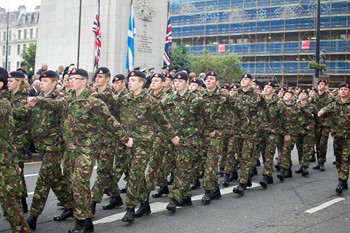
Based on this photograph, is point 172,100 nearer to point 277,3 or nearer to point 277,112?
point 277,112

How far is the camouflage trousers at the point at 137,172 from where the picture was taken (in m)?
6.27

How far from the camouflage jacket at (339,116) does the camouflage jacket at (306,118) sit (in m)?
1.83

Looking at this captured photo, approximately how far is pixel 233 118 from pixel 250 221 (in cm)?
304

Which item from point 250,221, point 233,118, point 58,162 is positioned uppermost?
point 233,118

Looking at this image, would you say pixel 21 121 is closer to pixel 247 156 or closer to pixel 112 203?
pixel 112 203

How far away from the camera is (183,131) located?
7.29 metres

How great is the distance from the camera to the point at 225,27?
5119 cm

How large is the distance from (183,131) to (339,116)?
3332mm

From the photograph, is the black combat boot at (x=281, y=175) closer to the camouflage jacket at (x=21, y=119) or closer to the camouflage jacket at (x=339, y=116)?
the camouflage jacket at (x=339, y=116)

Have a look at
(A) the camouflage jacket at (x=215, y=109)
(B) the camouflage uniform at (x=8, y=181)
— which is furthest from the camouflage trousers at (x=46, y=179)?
(A) the camouflage jacket at (x=215, y=109)

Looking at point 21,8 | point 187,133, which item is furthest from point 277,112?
point 21,8

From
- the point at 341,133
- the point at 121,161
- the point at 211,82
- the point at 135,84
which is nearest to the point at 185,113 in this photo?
the point at 211,82

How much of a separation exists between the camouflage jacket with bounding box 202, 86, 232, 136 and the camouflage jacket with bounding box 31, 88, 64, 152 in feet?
7.97

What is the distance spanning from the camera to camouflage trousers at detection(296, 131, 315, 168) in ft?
35.7
